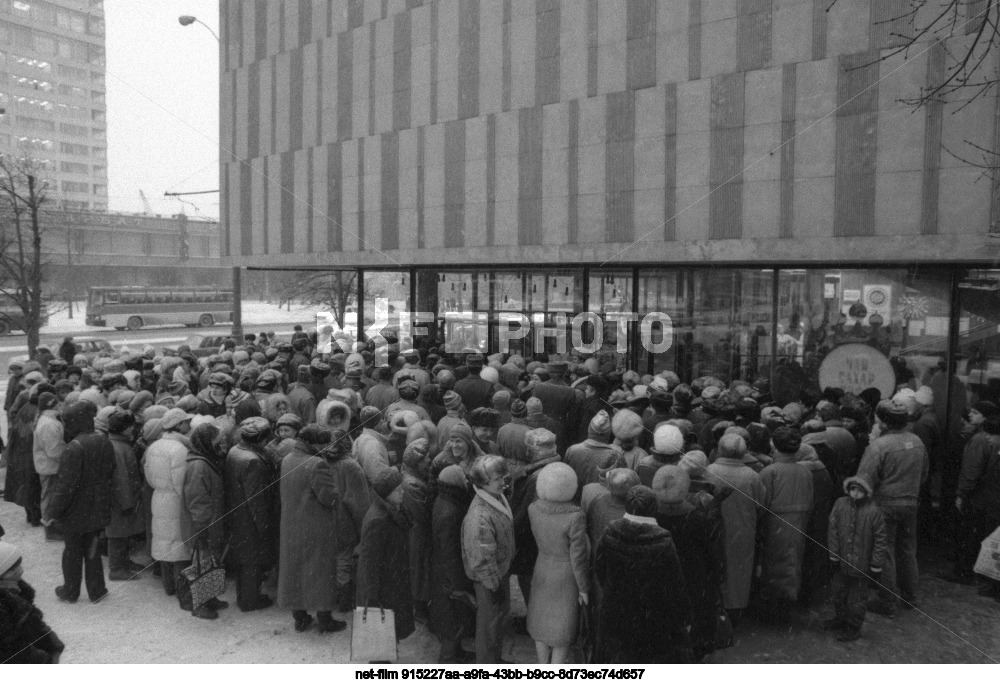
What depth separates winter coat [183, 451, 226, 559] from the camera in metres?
6.29

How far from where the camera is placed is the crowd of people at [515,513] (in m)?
4.96

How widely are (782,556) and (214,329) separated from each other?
48.6 m

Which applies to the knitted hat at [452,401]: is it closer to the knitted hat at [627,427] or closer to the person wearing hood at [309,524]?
the person wearing hood at [309,524]

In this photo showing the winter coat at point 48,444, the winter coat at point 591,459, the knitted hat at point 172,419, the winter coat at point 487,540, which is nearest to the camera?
the winter coat at point 487,540

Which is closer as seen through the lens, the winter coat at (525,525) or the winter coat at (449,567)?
the winter coat at (449,567)

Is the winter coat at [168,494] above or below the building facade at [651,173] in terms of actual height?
below

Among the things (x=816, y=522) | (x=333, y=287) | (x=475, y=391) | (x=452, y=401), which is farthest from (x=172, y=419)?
(x=333, y=287)

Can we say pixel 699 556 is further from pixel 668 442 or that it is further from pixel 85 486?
pixel 85 486

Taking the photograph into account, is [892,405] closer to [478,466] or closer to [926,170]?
[478,466]

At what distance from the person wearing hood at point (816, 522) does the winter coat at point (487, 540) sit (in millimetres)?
2715

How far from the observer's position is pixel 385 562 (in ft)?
17.3

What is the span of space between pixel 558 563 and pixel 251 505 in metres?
2.82

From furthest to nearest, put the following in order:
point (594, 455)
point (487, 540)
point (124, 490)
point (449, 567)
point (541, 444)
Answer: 1. point (124, 490)
2. point (594, 455)
3. point (541, 444)
4. point (449, 567)
5. point (487, 540)

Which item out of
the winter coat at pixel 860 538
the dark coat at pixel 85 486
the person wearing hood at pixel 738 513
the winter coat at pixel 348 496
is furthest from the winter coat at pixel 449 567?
the dark coat at pixel 85 486
